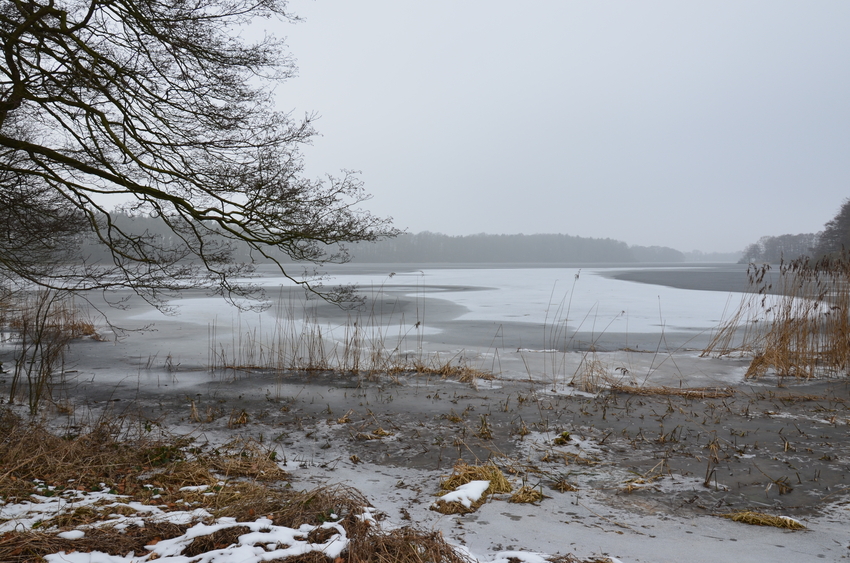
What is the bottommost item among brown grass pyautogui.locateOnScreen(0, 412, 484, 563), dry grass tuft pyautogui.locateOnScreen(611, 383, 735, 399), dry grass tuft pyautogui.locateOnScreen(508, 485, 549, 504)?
dry grass tuft pyautogui.locateOnScreen(611, 383, 735, 399)

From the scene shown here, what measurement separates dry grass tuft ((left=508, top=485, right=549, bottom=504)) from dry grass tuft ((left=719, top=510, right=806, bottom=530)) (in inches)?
48.9

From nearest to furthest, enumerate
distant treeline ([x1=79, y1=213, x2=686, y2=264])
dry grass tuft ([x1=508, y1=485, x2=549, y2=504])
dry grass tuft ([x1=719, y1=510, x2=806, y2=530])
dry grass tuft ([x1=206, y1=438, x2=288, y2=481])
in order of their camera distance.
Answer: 1. dry grass tuft ([x1=719, y1=510, x2=806, y2=530])
2. dry grass tuft ([x1=508, y1=485, x2=549, y2=504])
3. dry grass tuft ([x1=206, y1=438, x2=288, y2=481])
4. distant treeline ([x1=79, y1=213, x2=686, y2=264])

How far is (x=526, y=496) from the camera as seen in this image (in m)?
3.80

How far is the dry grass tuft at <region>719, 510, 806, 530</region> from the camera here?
3.40 meters

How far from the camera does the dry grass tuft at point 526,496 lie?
12.4ft

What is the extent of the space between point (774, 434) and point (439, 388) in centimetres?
402

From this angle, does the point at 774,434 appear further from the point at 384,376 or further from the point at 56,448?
the point at 56,448

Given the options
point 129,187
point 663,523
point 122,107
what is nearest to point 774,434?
point 663,523

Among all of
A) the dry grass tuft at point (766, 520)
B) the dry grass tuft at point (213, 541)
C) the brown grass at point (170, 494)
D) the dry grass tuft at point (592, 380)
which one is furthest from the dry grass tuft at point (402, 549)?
the dry grass tuft at point (592, 380)

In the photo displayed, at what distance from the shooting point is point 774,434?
5484mm

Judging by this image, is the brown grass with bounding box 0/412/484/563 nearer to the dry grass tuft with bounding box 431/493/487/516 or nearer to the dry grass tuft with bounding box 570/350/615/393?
the dry grass tuft with bounding box 431/493/487/516

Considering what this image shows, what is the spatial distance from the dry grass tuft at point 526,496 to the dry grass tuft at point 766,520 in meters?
1.24

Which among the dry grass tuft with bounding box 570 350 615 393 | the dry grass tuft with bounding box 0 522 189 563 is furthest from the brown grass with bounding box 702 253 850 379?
the dry grass tuft with bounding box 0 522 189 563

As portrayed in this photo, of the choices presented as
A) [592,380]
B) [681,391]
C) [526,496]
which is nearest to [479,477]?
[526,496]
